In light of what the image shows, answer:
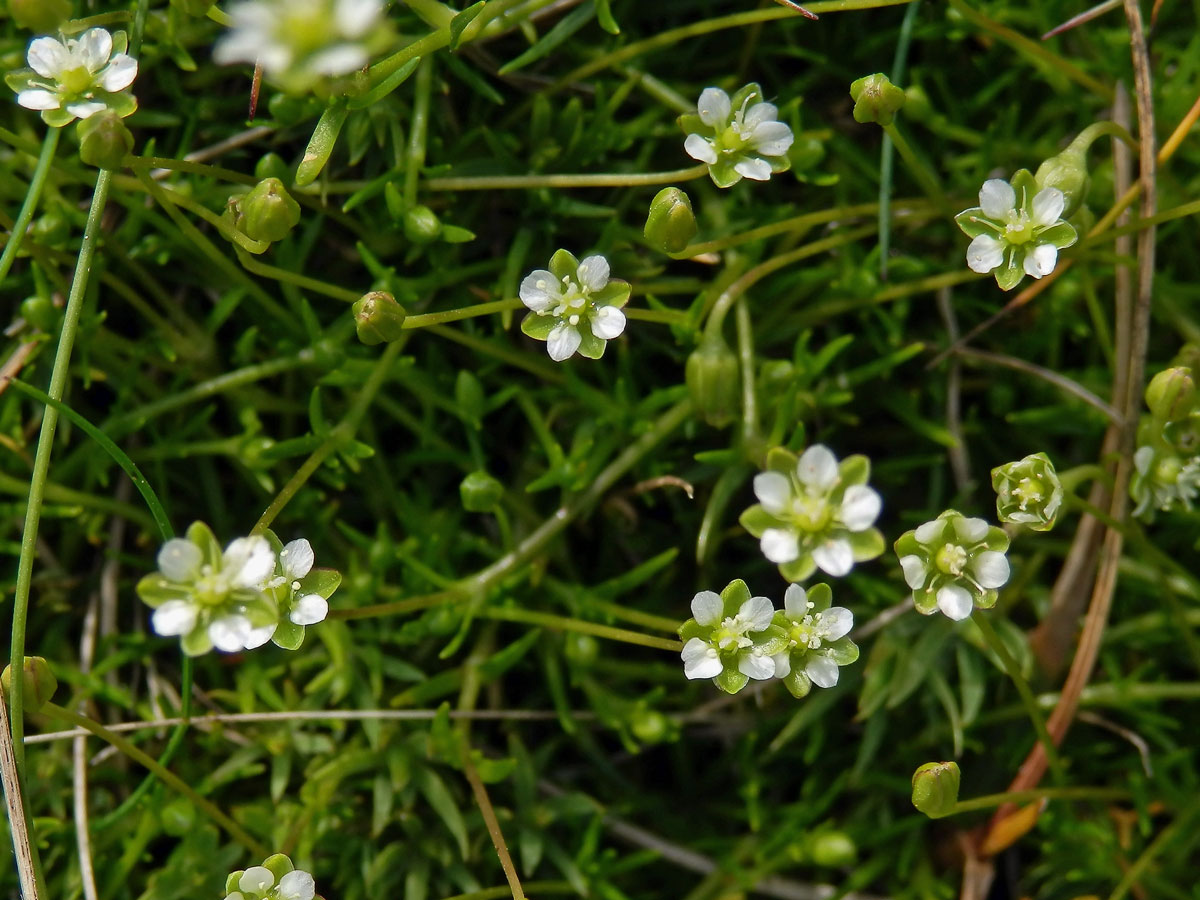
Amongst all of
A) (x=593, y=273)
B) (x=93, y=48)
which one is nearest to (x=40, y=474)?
(x=93, y=48)

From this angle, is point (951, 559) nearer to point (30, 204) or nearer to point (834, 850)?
point (834, 850)

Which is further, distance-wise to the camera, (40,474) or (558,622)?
(558,622)

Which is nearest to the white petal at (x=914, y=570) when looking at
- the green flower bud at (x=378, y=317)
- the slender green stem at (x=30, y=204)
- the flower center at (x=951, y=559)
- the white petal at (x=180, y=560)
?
the flower center at (x=951, y=559)

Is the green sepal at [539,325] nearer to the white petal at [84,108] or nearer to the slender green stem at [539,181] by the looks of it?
the slender green stem at [539,181]

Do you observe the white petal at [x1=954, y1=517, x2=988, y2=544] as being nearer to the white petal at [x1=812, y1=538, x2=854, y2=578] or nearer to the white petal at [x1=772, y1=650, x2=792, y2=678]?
the white petal at [x1=812, y1=538, x2=854, y2=578]

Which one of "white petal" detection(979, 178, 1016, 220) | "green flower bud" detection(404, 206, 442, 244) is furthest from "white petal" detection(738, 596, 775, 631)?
"green flower bud" detection(404, 206, 442, 244)

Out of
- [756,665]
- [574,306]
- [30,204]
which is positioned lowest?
[756,665]
